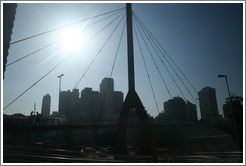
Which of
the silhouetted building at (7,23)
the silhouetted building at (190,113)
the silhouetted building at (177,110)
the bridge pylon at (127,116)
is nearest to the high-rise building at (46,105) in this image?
the silhouetted building at (177,110)

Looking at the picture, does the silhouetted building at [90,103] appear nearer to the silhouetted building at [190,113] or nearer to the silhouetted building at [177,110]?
the silhouetted building at [177,110]

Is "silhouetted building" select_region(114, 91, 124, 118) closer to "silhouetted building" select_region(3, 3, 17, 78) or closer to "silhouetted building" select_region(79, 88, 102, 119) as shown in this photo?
"silhouetted building" select_region(79, 88, 102, 119)

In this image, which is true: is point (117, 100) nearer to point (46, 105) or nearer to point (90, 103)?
point (90, 103)

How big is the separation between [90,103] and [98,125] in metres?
58.9

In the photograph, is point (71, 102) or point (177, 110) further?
point (177, 110)

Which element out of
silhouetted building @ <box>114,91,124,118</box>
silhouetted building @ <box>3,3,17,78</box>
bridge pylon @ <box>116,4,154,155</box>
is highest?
silhouetted building @ <box>114,91,124,118</box>

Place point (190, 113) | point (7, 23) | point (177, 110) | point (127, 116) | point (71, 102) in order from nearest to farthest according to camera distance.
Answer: point (7, 23) → point (127, 116) → point (190, 113) → point (71, 102) → point (177, 110)

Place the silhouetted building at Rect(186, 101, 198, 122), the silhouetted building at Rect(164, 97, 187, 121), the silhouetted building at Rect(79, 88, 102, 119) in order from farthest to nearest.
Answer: the silhouetted building at Rect(79, 88, 102, 119), the silhouetted building at Rect(164, 97, 187, 121), the silhouetted building at Rect(186, 101, 198, 122)

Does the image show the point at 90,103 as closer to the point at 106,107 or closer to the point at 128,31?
the point at 106,107

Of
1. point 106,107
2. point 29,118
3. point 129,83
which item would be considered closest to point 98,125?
point 129,83

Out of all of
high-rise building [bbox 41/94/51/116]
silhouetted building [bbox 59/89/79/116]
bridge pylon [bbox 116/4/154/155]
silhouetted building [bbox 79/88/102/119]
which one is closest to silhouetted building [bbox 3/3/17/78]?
bridge pylon [bbox 116/4/154/155]

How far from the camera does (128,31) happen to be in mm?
30594

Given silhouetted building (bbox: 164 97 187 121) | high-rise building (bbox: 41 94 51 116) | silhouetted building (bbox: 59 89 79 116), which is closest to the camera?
silhouetted building (bbox: 59 89 79 116)

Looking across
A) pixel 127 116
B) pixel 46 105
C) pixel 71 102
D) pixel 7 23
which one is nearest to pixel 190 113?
pixel 71 102
